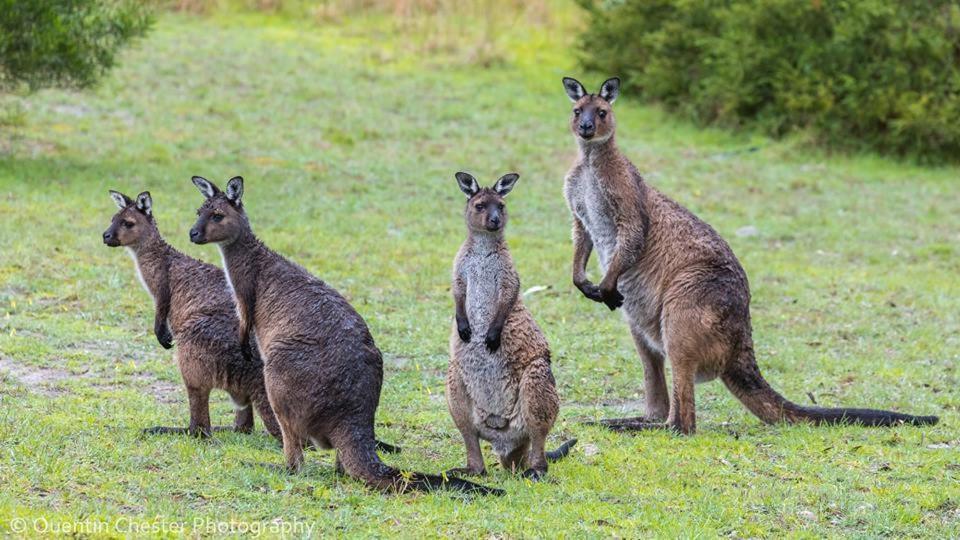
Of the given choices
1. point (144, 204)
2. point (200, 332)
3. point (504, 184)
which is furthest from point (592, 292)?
point (144, 204)

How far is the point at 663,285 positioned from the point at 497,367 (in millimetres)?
1673

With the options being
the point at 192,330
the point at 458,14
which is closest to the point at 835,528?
the point at 192,330

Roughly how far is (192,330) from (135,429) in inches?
23.0

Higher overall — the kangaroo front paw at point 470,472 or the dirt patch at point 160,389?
the kangaroo front paw at point 470,472

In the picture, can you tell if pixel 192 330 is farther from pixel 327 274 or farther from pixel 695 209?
pixel 695 209

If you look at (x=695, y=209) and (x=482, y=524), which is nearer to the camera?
(x=482, y=524)

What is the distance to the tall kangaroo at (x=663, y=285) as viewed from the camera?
715 cm

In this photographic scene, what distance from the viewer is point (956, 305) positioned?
35.8 feet

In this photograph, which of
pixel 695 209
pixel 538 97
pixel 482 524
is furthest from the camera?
pixel 538 97

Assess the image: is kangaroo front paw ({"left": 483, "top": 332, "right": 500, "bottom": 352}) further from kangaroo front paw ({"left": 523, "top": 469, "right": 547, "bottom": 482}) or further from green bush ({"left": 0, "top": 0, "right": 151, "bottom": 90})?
green bush ({"left": 0, "top": 0, "right": 151, "bottom": 90})

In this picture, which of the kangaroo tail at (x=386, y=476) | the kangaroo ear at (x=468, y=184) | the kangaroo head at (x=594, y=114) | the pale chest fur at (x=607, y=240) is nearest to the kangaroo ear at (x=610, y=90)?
the kangaroo head at (x=594, y=114)

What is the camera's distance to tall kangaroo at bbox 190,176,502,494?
5699mm

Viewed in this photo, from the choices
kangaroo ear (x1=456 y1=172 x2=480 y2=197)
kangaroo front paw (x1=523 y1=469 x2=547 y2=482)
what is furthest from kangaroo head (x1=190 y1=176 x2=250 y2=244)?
kangaroo front paw (x1=523 y1=469 x2=547 y2=482)

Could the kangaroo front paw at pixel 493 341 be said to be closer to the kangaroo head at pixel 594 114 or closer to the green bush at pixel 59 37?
the kangaroo head at pixel 594 114
